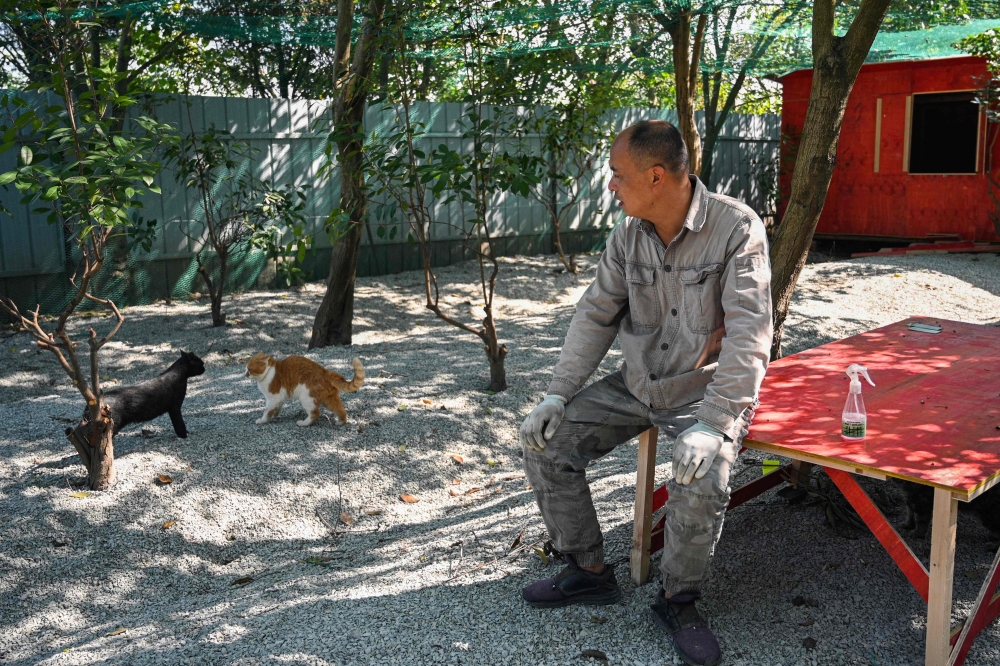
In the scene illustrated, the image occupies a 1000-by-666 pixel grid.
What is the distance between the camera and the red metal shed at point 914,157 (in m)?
12.3

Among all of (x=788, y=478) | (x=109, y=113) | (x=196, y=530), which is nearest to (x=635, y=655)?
(x=788, y=478)

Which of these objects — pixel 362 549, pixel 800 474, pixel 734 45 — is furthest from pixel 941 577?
pixel 734 45

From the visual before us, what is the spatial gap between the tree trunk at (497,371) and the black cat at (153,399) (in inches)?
80.0

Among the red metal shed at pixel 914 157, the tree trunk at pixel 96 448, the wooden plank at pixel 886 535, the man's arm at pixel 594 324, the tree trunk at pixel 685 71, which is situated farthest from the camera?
the red metal shed at pixel 914 157

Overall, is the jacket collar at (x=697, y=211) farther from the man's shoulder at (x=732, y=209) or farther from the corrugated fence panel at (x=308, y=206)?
the corrugated fence panel at (x=308, y=206)

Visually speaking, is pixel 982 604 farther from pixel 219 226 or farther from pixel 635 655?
pixel 219 226

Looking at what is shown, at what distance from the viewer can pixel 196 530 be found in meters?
4.30

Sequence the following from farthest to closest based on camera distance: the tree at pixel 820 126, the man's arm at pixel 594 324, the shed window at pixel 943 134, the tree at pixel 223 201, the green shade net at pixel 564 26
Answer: the shed window at pixel 943 134 < the tree at pixel 223 201 < the green shade net at pixel 564 26 < the tree at pixel 820 126 < the man's arm at pixel 594 324

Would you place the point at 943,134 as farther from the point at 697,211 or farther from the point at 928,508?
the point at 697,211

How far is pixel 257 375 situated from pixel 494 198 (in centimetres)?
719

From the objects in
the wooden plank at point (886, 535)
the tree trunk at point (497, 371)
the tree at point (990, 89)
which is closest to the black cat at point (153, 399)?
the tree trunk at point (497, 371)

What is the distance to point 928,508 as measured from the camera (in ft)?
12.4

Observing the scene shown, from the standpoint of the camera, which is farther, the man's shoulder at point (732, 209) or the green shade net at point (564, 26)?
the green shade net at point (564, 26)

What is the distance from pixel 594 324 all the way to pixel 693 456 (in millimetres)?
769
